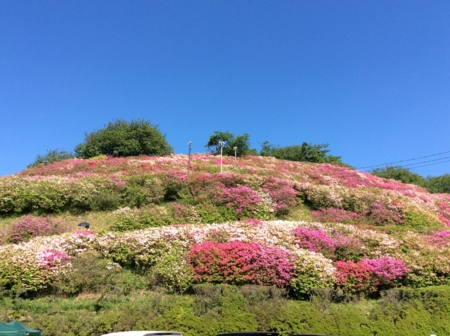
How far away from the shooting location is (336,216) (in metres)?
14.0

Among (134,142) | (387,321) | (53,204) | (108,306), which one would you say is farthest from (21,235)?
(134,142)

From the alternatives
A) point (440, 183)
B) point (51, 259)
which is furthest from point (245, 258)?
point (440, 183)

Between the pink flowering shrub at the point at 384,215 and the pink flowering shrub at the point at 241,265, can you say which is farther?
the pink flowering shrub at the point at 384,215

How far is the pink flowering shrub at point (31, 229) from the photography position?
10961mm

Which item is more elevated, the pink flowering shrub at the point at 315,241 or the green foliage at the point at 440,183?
the green foliage at the point at 440,183

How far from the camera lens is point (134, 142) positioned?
32.5 meters

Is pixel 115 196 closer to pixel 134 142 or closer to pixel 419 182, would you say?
pixel 134 142

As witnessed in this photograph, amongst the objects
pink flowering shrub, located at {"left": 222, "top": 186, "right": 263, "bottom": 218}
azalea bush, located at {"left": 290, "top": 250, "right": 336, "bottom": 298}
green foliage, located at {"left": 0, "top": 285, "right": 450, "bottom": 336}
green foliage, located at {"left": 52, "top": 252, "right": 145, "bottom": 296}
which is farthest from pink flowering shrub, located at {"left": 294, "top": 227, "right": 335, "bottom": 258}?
green foliage, located at {"left": 52, "top": 252, "right": 145, "bottom": 296}

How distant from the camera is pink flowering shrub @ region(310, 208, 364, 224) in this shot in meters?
13.8

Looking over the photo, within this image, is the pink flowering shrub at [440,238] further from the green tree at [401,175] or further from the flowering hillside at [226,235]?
the green tree at [401,175]

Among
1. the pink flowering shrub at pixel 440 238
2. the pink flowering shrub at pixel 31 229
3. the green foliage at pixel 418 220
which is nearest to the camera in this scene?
the pink flowering shrub at pixel 440 238

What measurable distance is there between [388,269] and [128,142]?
90.2 feet

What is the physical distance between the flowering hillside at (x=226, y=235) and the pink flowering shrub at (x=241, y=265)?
2cm

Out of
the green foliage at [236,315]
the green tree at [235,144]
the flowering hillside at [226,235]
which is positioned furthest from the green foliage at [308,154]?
the green foliage at [236,315]
